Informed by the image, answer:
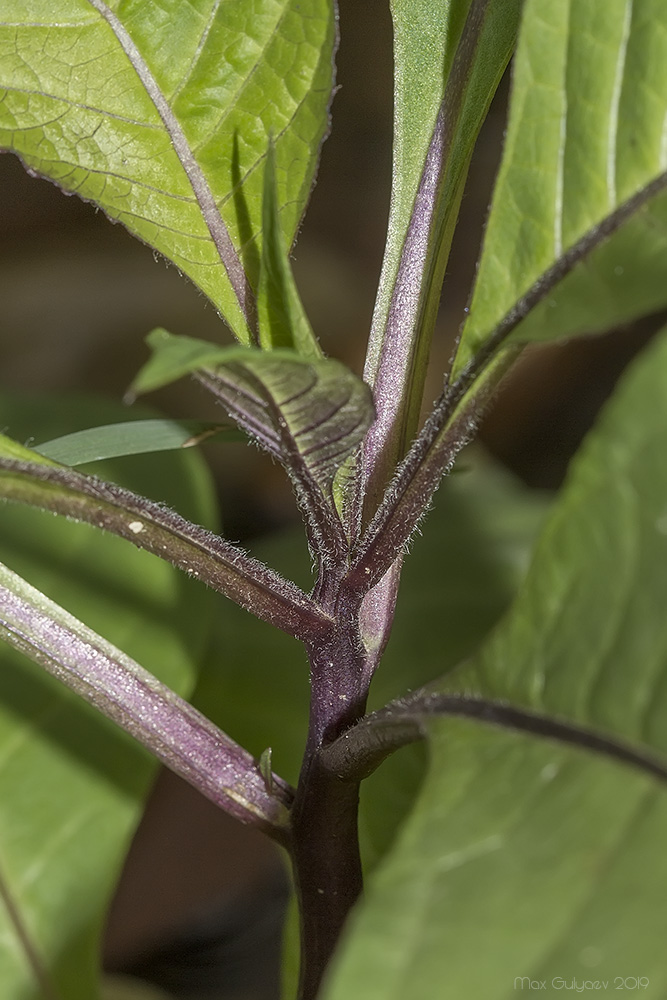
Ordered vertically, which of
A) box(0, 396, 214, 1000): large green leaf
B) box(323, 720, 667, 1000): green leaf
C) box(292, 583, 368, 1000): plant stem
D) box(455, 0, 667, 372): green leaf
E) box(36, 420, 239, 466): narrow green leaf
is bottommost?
box(0, 396, 214, 1000): large green leaf

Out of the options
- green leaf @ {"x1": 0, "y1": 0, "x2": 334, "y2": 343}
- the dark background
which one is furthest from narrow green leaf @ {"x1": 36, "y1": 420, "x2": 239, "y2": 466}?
the dark background

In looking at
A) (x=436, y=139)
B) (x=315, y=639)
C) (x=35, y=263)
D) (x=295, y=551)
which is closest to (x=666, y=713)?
(x=315, y=639)

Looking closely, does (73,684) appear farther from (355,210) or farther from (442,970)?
(355,210)

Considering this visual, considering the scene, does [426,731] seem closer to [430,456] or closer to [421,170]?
[430,456]

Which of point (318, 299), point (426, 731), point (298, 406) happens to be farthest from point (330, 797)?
point (318, 299)

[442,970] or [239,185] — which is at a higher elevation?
[239,185]

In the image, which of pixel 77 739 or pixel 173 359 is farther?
pixel 77 739

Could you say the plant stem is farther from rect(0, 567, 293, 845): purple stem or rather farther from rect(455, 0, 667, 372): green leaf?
rect(455, 0, 667, 372): green leaf
